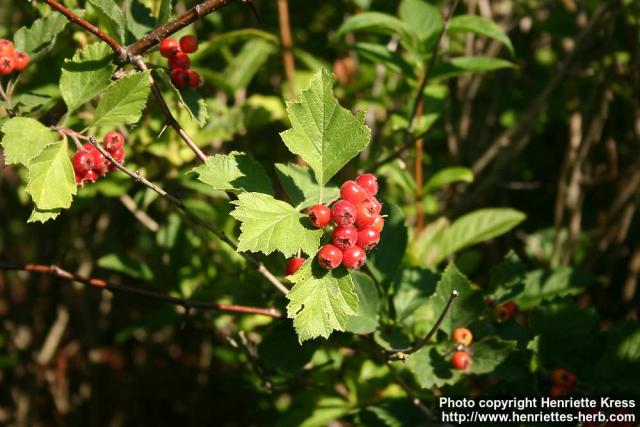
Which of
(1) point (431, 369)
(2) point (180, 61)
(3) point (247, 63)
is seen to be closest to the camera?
(2) point (180, 61)

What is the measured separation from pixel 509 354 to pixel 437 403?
11.9 inches

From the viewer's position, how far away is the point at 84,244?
352 centimetres

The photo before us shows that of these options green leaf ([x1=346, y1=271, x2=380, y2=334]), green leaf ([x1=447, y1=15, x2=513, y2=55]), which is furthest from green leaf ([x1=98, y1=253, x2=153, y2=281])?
green leaf ([x1=447, y1=15, x2=513, y2=55])

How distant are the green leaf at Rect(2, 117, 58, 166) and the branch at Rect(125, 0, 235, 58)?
1.05 ft

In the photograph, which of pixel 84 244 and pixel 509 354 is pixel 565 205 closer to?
pixel 509 354

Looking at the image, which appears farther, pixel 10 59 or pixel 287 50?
pixel 287 50

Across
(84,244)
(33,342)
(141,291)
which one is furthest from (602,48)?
(33,342)

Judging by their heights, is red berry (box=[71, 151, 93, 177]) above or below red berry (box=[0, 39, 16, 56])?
below

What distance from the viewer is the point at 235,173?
156 cm

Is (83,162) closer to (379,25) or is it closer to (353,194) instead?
(353,194)

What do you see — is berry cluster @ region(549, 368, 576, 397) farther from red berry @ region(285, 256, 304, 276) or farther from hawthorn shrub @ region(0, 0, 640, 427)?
red berry @ region(285, 256, 304, 276)

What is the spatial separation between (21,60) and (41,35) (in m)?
0.11

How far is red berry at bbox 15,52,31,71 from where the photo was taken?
5.68 ft

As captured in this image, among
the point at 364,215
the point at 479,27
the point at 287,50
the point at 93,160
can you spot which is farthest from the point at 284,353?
the point at 287,50
